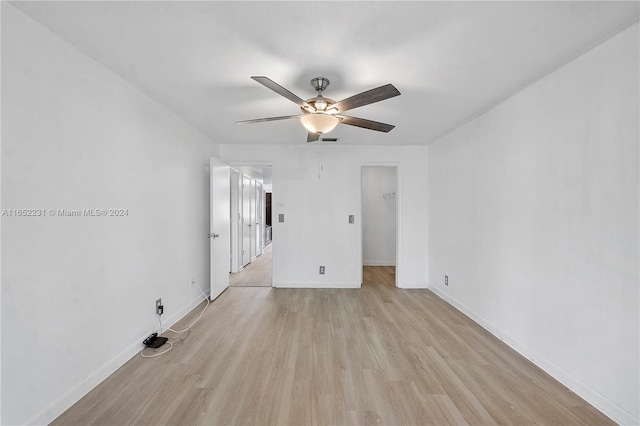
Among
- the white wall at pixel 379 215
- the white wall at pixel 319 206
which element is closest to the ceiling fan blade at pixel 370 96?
the white wall at pixel 319 206

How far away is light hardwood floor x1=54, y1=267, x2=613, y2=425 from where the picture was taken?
1.54m

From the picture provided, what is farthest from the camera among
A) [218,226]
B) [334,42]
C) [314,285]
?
[314,285]

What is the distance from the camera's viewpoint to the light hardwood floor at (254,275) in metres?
4.34

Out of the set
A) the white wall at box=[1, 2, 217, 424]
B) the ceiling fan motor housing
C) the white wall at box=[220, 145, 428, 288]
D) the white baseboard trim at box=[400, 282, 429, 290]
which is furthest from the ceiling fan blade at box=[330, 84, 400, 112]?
the white baseboard trim at box=[400, 282, 429, 290]

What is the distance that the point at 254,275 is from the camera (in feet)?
16.1

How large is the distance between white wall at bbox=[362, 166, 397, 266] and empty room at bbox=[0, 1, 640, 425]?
2.84m

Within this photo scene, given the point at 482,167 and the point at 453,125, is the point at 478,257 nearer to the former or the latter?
the point at 482,167

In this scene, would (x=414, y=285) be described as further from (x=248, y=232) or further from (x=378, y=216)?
(x=248, y=232)

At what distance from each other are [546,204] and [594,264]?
0.53m

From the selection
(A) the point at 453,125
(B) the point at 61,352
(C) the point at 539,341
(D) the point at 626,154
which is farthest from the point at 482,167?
(B) the point at 61,352

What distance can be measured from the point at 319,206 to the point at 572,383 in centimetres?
319

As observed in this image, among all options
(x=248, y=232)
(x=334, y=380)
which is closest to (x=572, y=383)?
(x=334, y=380)

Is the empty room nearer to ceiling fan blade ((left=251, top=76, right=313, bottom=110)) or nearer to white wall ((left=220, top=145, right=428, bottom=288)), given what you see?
ceiling fan blade ((left=251, top=76, right=313, bottom=110))

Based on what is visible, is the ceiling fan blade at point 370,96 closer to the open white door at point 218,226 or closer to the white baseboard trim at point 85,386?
the open white door at point 218,226
